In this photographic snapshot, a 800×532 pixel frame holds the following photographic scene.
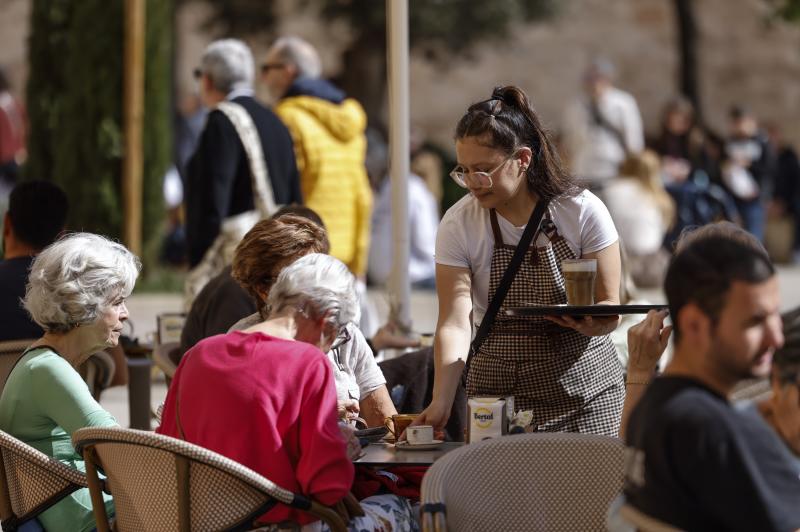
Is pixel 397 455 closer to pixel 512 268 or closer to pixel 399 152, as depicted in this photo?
pixel 512 268

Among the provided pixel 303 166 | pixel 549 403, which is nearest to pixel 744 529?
pixel 549 403

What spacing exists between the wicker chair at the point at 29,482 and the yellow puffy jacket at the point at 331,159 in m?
4.25

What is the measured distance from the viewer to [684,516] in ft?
8.84

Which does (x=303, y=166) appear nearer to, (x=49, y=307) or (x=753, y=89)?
(x=49, y=307)

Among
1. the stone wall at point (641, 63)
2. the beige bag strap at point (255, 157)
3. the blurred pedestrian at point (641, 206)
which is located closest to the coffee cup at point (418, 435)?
the beige bag strap at point (255, 157)

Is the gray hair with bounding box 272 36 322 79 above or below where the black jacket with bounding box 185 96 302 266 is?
above

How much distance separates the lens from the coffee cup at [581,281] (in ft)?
13.8

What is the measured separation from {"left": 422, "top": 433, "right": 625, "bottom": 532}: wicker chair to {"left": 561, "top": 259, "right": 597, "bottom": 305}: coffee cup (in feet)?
2.29

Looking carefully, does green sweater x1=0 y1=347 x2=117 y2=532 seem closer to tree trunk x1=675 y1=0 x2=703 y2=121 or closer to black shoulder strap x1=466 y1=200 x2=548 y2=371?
black shoulder strap x1=466 y1=200 x2=548 y2=371

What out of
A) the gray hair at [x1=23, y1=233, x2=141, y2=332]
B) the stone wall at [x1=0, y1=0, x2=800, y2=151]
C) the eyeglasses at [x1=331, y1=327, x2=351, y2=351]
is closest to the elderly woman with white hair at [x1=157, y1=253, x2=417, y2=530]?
the gray hair at [x1=23, y1=233, x2=141, y2=332]

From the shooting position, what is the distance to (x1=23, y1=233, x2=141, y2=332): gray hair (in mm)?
4078

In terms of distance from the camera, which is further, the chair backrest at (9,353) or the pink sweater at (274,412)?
the chair backrest at (9,353)

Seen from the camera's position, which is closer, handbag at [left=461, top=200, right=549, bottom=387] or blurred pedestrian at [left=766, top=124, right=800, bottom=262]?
handbag at [left=461, top=200, right=549, bottom=387]

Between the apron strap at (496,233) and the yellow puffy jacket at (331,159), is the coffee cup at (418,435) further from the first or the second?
the yellow puffy jacket at (331,159)
